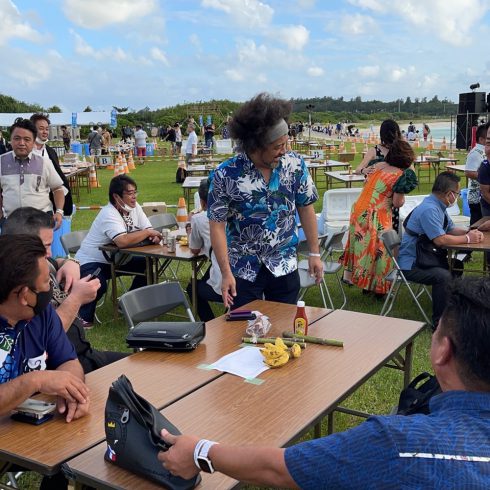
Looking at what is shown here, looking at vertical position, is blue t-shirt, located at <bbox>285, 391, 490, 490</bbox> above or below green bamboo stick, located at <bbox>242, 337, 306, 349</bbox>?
above

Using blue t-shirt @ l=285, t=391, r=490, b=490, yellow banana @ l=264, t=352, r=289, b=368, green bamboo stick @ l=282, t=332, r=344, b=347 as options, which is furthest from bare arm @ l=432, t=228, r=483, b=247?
blue t-shirt @ l=285, t=391, r=490, b=490

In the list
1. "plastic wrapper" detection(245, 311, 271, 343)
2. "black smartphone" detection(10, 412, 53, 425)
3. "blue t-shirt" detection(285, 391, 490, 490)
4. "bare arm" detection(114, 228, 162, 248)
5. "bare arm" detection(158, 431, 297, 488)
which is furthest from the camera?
"bare arm" detection(114, 228, 162, 248)

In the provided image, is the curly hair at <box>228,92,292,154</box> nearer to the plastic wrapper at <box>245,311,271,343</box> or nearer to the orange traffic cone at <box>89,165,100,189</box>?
the plastic wrapper at <box>245,311,271,343</box>

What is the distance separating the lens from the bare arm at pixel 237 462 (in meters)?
1.34

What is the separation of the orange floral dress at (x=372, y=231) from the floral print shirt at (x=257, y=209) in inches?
94.8

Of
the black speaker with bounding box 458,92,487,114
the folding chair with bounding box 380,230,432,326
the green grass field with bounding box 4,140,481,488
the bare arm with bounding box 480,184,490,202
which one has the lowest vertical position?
the green grass field with bounding box 4,140,481,488

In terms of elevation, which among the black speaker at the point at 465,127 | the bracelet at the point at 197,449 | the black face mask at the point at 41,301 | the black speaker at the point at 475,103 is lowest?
the bracelet at the point at 197,449

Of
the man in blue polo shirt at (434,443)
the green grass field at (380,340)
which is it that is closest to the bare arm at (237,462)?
the man in blue polo shirt at (434,443)

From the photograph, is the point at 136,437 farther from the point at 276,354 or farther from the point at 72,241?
the point at 72,241

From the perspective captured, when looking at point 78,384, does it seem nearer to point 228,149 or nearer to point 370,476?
point 370,476

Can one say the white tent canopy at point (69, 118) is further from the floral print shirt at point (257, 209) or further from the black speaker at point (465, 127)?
the floral print shirt at point (257, 209)

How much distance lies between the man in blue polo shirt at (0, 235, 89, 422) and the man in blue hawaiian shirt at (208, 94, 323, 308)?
3.76 ft

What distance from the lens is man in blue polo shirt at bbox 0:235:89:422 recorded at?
1947 millimetres

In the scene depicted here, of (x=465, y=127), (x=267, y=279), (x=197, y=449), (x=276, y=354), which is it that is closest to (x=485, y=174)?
(x=267, y=279)
